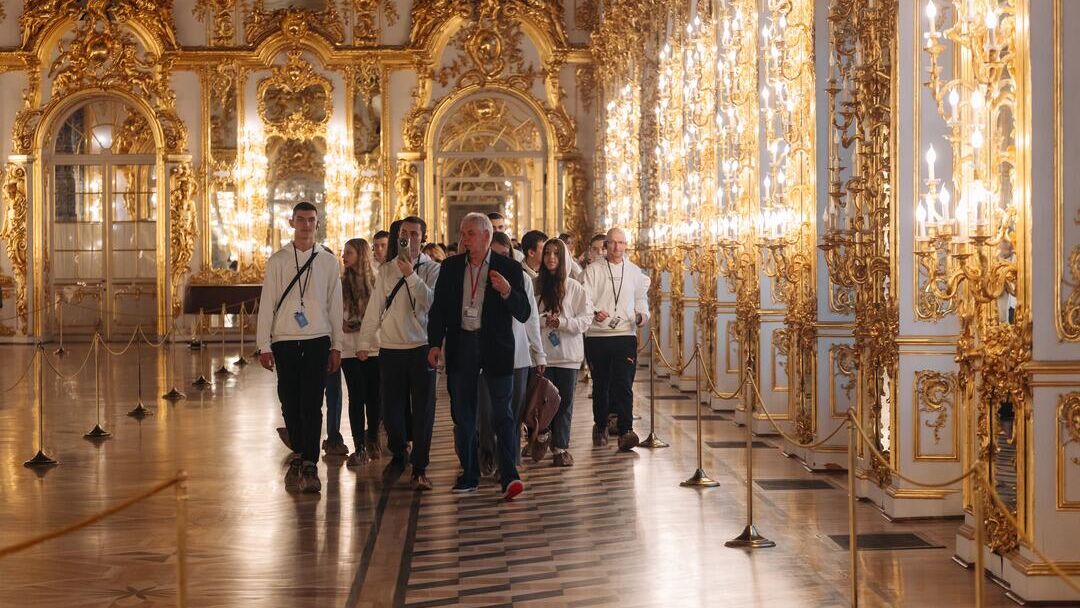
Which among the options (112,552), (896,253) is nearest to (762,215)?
(896,253)

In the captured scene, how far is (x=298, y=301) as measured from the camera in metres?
8.91

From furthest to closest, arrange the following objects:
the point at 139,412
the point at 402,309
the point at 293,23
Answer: the point at 293,23
the point at 139,412
the point at 402,309

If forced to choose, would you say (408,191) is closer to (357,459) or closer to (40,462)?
(357,459)

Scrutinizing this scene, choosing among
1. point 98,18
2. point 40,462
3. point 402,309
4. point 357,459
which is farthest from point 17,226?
point 402,309

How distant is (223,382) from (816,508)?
11090 millimetres

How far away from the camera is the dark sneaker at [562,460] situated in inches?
402

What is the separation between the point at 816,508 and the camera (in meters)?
8.26

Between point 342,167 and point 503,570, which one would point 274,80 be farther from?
point 503,570

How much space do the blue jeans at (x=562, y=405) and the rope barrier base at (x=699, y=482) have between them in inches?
53.1

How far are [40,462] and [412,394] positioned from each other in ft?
10.1

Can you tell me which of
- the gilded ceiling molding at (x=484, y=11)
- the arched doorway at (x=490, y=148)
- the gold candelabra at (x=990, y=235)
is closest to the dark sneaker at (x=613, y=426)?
the gold candelabra at (x=990, y=235)

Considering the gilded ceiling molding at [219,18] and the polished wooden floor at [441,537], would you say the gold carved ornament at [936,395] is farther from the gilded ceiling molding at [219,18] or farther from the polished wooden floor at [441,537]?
the gilded ceiling molding at [219,18]

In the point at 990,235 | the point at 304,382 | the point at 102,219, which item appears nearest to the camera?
the point at 990,235

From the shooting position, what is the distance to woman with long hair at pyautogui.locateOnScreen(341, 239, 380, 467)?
10609 millimetres
